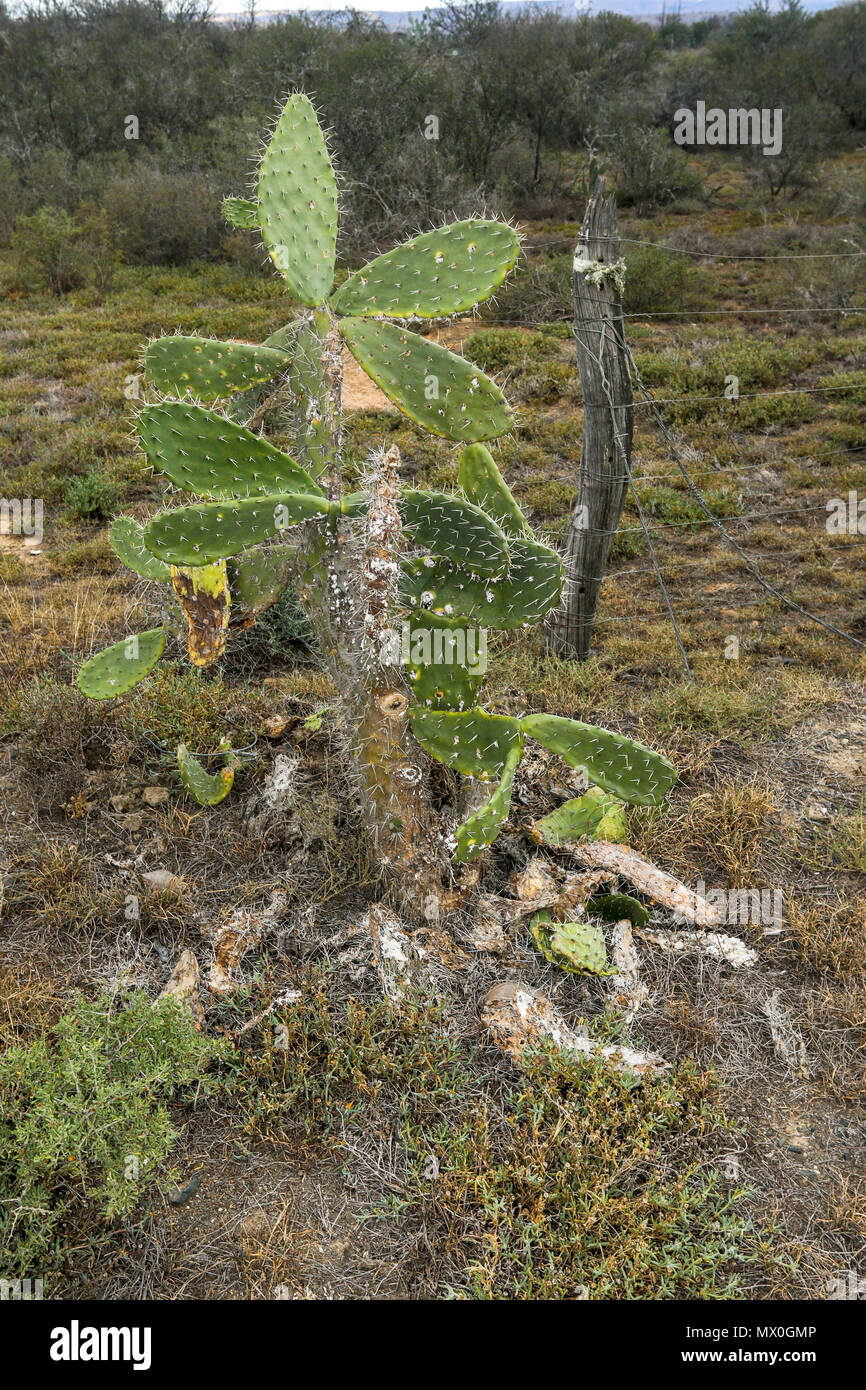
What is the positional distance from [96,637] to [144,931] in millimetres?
2147

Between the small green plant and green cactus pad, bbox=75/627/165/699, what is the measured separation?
44.5 inches

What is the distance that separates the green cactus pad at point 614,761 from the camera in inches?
109

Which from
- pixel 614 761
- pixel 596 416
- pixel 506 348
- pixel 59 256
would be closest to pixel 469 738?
pixel 614 761

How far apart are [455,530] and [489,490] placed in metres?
0.31

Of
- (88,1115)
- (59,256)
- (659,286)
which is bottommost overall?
(88,1115)

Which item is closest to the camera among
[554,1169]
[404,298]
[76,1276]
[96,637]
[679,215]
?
[76,1276]

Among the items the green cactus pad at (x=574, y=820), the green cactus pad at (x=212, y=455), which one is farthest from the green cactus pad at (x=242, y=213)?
the green cactus pad at (x=574, y=820)

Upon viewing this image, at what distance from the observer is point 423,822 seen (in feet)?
10.1

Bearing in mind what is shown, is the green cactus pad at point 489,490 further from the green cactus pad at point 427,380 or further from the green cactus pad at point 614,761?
the green cactus pad at point 614,761

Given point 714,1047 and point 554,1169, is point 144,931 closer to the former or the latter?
point 554,1169

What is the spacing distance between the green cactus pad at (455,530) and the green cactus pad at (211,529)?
1.52 feet

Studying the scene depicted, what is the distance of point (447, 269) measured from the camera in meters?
2.55

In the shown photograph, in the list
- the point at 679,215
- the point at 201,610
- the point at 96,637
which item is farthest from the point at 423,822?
the point at 679,215

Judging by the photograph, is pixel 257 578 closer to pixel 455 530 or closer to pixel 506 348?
pixel 455 530
